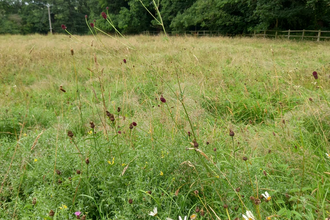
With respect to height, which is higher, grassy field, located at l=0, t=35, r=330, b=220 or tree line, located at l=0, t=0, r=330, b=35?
tree line, located at l=0, t=0, r=330, b=35

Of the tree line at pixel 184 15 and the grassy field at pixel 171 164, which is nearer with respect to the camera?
the grassy field at pixel 171 164

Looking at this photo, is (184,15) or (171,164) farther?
(184,15)

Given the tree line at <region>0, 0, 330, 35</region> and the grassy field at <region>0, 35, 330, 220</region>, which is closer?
the grassy field at <region>0, 35, 330, 220</region>

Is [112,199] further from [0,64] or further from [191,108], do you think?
[0,64]

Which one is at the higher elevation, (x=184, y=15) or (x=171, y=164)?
(x=184, y=15)

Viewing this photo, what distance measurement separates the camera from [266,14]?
16312mm

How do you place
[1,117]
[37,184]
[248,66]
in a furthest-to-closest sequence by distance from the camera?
[248,66] < [1,117] < [37,184]

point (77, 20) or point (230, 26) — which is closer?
point (230, 26)

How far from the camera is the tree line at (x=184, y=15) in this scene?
17.0 m

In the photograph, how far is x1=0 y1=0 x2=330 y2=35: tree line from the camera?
55.6ft

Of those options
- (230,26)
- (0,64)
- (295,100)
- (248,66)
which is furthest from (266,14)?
(0,64)

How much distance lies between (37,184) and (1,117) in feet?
5.65

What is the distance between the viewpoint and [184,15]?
23.7 metres

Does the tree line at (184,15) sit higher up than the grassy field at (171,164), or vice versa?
the tree line at (184,15)
